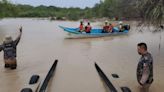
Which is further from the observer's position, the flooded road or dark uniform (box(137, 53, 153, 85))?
the flooded road

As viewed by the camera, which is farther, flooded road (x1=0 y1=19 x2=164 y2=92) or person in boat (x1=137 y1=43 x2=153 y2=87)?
flooded road (x1=0 y1=19 x2=164 y2=92)

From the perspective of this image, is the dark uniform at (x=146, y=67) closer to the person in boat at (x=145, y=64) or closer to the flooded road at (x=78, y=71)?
the person in boat at (x=145, y=64)

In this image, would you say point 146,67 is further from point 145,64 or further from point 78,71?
point 78,71

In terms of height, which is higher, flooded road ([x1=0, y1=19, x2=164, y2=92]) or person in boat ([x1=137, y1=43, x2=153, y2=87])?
person in boat ([x1=137, y1=43, x2=153, y2=87])

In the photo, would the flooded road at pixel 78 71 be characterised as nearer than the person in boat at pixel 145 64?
No

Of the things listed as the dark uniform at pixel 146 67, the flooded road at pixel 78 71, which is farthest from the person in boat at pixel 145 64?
the flooded road at pixel 78 71

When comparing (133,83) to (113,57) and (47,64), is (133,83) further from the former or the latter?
(113,57)

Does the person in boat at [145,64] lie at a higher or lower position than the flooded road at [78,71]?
higher

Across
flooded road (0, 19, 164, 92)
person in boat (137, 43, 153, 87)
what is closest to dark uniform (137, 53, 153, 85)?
person in boat (137, 43, 153, 87)

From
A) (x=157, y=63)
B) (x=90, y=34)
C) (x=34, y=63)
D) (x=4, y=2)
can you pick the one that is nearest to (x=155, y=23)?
(x=157, y=63)

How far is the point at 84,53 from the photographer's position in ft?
58.5

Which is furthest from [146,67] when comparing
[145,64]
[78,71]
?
[78,71]

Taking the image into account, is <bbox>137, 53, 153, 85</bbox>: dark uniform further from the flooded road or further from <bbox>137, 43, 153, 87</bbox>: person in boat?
the flooded road

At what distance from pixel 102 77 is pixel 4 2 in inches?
2167
